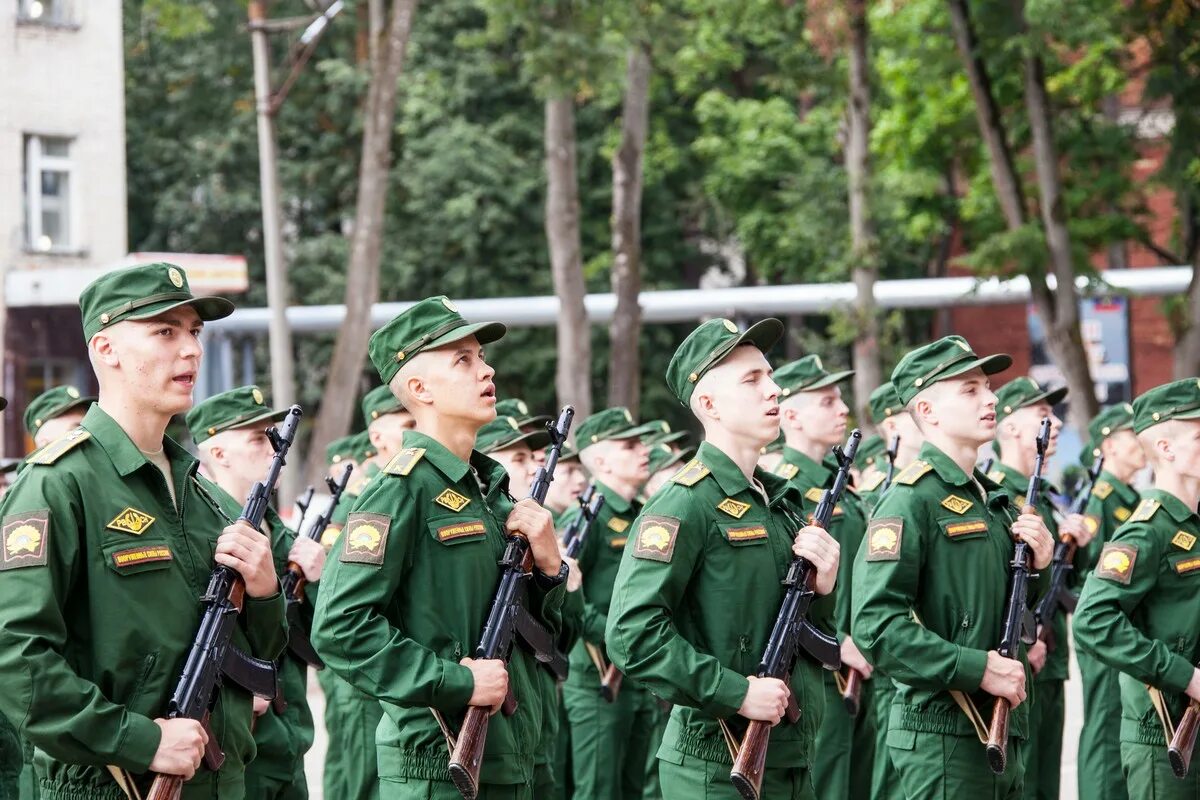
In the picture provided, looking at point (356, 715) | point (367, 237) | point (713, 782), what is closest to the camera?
point (713, 782)

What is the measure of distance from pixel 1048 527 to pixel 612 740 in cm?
244

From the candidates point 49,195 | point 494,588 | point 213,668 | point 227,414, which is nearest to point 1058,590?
point 227,414

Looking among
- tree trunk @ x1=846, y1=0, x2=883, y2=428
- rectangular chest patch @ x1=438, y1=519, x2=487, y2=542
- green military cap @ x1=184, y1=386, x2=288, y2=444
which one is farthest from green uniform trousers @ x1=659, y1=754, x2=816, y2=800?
tree trunk @ x1=846, y1=0, x2=883, y2=428

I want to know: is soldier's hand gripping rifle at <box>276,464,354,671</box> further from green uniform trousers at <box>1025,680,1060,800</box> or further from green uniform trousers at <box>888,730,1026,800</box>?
green uniform trousers at <box>1025,680,1060,800</box>

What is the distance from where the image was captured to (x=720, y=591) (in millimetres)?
5672

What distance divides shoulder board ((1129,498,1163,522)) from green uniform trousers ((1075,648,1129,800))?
217cm

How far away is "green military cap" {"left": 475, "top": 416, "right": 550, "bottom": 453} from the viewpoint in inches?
356

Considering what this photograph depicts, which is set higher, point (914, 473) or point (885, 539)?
point (914, 473)

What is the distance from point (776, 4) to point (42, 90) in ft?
38.5

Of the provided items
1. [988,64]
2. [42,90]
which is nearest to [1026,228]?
[988,64]

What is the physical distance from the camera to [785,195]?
29.6m

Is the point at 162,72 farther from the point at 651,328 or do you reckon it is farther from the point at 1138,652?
the point at 1138,652

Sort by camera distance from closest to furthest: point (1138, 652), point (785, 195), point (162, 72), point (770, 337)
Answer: point (770, 337), point (1138, 652), point (785, 195), point (162, 72)

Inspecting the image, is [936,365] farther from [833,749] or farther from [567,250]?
[567,250]
